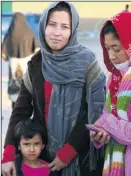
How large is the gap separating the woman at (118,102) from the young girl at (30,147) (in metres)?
0.36

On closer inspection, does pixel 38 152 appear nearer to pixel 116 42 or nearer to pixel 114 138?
pixel 114 138

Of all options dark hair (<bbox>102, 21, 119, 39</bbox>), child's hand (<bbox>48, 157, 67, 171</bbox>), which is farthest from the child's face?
dark hair (<bbox>102, 21, 119, 39</bbox>)

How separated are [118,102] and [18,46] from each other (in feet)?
5.93

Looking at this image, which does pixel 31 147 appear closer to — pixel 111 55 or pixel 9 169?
pixel 9 169

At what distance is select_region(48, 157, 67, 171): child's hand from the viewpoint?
1989mm

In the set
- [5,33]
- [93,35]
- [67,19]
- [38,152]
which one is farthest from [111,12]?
[38,152]

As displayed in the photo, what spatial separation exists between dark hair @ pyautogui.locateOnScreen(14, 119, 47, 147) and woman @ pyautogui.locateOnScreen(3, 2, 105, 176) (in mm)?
35

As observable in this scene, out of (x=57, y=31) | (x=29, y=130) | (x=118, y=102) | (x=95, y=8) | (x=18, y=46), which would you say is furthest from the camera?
(x=18, y=46)

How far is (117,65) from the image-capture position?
178 cm

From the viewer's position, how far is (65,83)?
78.5 inches

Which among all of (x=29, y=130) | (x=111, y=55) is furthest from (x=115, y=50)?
(x=29, y=130)

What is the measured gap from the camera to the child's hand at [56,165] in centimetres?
199

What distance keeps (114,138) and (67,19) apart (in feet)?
1.98

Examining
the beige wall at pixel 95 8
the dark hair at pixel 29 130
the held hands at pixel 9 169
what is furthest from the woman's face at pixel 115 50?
the beige wall at pixel 95 8
